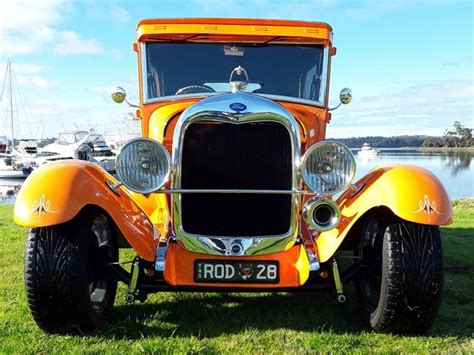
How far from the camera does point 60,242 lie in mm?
2986

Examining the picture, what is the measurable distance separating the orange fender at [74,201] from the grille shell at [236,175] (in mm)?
332

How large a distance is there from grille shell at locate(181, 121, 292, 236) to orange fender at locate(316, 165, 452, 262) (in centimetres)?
36

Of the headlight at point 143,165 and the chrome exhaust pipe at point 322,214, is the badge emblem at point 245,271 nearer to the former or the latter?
the chrome exhaust pipe at point 322,214

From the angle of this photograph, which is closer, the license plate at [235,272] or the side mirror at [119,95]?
the license plate at [235,272]

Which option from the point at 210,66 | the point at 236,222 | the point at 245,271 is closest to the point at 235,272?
the point at 245,271

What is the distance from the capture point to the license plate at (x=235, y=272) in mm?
3135

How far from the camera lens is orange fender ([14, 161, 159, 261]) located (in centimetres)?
291

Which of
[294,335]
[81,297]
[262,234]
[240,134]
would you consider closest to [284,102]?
[240,134]

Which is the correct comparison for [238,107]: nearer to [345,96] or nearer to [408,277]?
[408,277]

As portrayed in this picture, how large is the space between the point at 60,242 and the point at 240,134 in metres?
1.38

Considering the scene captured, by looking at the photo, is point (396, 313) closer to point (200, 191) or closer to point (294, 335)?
point (294, 335)

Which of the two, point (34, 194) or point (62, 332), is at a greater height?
point (34, 194)

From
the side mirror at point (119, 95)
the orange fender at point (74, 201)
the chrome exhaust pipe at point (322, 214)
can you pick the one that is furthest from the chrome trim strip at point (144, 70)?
the chrome exhaust pipe at point (322, 214)

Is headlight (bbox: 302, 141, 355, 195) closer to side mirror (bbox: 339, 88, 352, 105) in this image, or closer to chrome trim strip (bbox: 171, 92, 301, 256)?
chrome trim strip (bbox: 171, 92, 301, 256)
